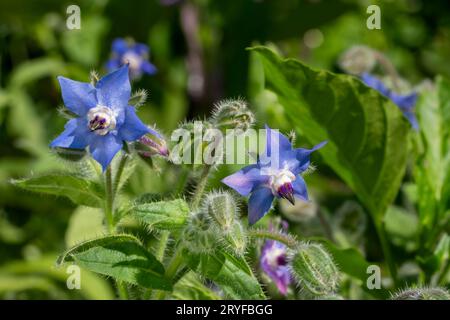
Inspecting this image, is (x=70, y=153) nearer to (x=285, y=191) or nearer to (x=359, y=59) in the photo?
(x=285, y=191)

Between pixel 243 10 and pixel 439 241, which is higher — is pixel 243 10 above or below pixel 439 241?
above

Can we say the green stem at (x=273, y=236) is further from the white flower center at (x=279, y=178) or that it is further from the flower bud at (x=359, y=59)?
the flower bud at (x=359, y=59)

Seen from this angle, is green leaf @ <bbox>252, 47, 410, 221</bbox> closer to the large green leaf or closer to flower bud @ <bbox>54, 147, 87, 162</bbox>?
the large green leaf

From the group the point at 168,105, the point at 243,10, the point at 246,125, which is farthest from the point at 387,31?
the point at 246,125

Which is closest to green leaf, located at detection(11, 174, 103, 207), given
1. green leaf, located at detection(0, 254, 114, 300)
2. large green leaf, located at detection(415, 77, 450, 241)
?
green leaf, located at detection(0, 254, 114, 300)

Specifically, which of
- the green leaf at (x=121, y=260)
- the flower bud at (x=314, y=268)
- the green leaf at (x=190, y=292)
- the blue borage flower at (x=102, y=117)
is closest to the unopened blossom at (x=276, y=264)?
the green leaf at (x=190, y=292)

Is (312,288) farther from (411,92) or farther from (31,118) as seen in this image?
(31,118)

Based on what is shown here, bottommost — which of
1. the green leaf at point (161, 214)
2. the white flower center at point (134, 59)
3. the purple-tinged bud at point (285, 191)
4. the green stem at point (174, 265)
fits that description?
the green stem at point (174, 265)
